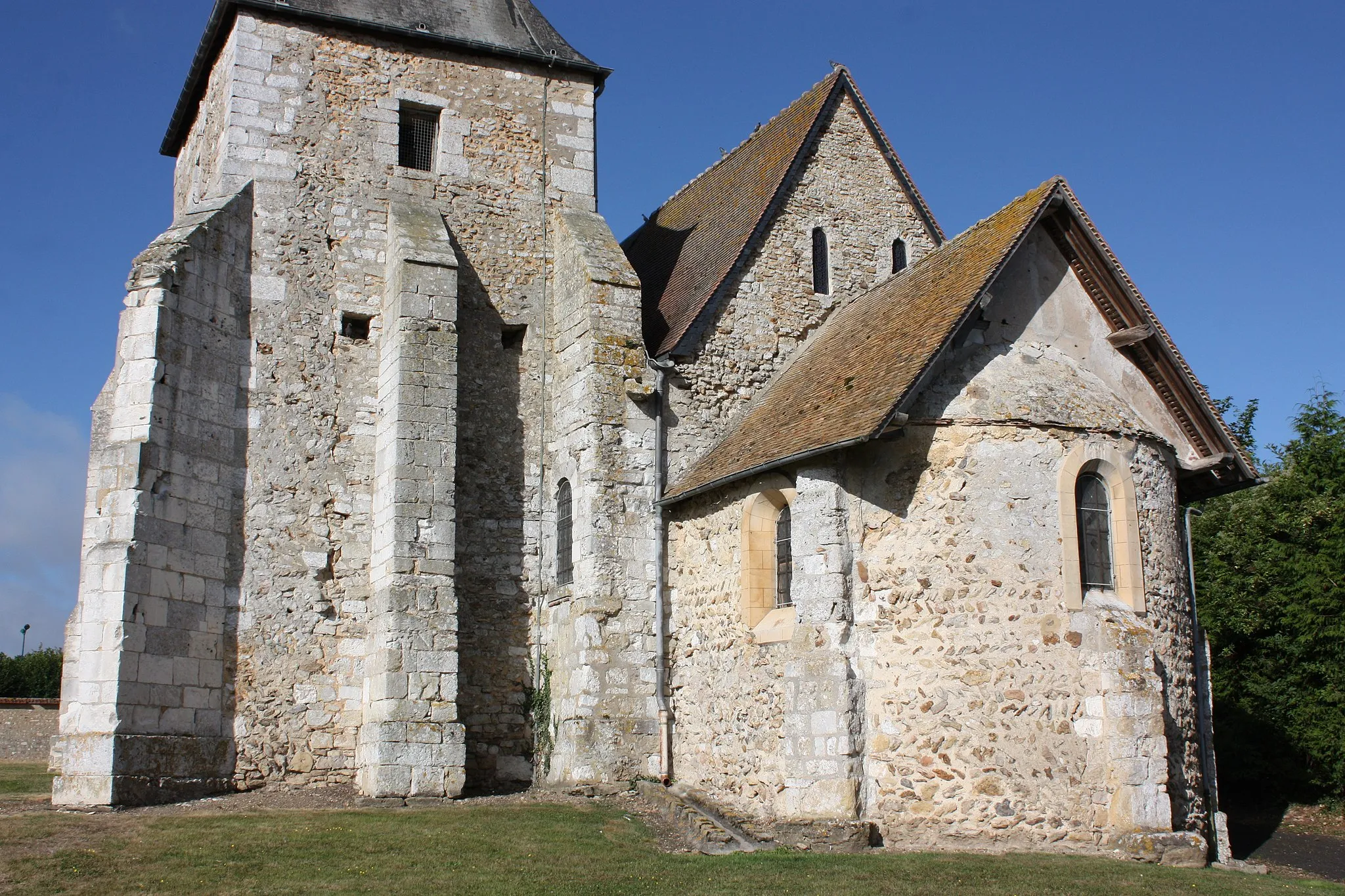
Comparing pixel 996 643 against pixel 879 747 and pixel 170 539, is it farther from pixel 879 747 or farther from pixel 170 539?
pixel 170 539

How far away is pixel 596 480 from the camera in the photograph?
591 inches

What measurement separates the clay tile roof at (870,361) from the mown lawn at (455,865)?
160 inches

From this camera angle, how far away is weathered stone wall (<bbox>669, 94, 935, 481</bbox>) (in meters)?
15.8

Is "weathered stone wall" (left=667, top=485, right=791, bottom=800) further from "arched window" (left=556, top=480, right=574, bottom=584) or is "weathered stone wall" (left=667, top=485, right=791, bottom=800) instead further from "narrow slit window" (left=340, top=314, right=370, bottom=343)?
"narrow slit window" (left=340, top=314, right=370, bottom=343)

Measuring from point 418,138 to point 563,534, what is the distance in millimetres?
5925

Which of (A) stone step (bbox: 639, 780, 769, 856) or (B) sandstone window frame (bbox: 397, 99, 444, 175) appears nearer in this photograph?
(A) stone step (bbox: 639, 780, 769, 856)

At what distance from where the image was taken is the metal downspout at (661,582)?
47.8ft

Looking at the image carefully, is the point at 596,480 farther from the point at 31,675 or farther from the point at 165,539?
the point at 31,675

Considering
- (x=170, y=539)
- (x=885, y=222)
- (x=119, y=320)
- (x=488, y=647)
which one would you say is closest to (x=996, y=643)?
(x=488, y=647)

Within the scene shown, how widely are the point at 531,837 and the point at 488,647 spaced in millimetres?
4083

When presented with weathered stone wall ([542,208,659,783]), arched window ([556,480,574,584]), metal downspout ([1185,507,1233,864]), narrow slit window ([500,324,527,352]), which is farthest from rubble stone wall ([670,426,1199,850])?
narrow slit window ([500,324,527,352])

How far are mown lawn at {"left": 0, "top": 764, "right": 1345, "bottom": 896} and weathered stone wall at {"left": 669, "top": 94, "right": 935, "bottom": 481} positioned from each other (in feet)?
17.8

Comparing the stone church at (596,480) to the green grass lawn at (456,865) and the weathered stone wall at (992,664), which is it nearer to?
the weathered stone wall at (992,664)

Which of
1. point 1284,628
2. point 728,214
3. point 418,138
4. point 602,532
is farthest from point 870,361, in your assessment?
point 1284,628
